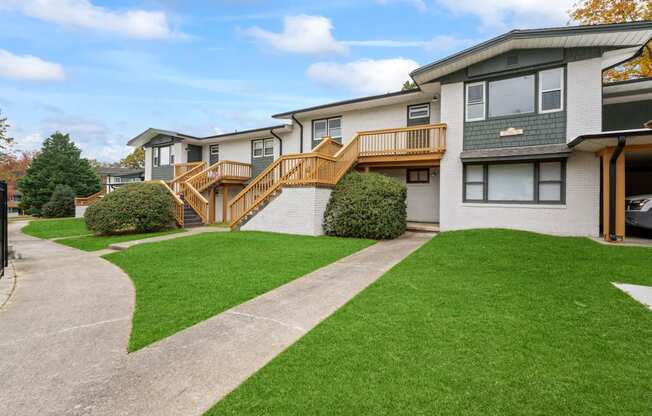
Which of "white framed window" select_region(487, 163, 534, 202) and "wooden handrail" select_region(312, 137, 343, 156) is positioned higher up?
"wooden handrail" select_region(312, 137, 343, 156)

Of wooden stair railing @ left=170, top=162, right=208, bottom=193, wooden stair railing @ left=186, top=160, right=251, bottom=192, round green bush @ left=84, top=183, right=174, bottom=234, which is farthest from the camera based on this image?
wooden stair railing @ left=170, top=162, right=208, bottom=193

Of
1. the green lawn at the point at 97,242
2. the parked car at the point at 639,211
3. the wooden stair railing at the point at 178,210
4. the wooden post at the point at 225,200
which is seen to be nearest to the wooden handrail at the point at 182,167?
the wooden post at the point at 225,200

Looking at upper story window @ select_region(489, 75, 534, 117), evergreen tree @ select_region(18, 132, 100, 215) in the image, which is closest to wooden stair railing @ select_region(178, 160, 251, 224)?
upper story window @ select_region(489, 75, 534, 117)

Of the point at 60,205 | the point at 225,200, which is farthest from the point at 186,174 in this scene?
the point at 60,205

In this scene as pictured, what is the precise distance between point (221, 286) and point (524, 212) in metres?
10.6

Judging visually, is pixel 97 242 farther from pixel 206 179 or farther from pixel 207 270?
pixel 207 270

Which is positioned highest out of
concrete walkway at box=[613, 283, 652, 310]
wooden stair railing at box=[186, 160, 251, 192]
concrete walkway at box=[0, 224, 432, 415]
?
wooden stair railing at box=[186, 160, 251, 192]

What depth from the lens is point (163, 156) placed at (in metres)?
23.5

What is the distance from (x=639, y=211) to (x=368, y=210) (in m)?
8.31

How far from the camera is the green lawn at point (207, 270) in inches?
172

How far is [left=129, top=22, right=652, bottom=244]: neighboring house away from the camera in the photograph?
33.2 feet

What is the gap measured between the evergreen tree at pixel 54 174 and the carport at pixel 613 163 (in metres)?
37.3

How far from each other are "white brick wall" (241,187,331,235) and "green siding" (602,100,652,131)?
1120cm

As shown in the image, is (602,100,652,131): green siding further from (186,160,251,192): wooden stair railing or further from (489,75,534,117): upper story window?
(186,160,251,192): wooden stair railing
